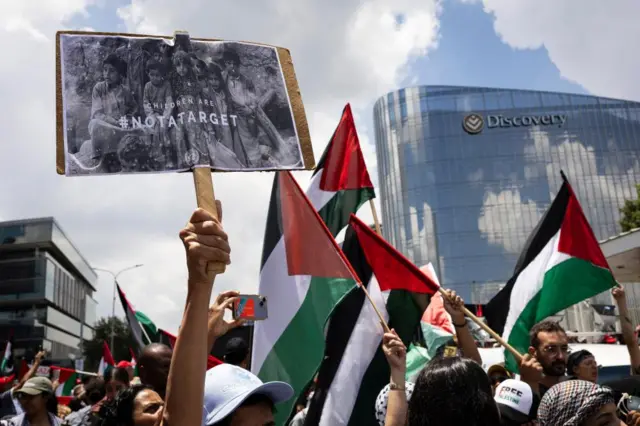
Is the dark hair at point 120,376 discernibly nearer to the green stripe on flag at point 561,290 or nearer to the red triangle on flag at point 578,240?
the green stripe on flag at point 561,290

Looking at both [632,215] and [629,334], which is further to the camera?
[632,215]

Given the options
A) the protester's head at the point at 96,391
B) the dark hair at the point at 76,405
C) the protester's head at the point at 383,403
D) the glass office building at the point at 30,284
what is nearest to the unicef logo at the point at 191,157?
the protester's head at the point at 383,403

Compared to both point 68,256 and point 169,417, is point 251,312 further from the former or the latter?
point 68,256

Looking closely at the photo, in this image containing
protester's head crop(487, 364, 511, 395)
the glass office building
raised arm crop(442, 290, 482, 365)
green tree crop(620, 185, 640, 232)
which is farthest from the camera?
the glass office building

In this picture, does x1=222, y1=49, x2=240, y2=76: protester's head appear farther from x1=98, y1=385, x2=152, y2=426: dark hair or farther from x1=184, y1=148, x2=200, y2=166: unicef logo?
x1=98, y1=385, x2=152, y2=426: dark hair

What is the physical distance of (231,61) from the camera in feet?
9.29

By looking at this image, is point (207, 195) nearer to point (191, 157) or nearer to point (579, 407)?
point (191, 157)

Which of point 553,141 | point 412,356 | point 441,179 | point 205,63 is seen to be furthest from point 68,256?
point 205,63

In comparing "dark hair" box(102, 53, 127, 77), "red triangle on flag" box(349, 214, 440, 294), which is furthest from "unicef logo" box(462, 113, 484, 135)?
"dark hair" box(102, 53, 127, 77)

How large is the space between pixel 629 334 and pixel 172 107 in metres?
4.32

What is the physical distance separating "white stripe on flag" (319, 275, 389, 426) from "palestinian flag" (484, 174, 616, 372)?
1.89 m

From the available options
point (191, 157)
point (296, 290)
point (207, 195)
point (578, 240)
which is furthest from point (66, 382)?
point (207, 195)

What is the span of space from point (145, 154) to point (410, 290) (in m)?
3.14

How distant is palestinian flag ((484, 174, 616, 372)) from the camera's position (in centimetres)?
607
